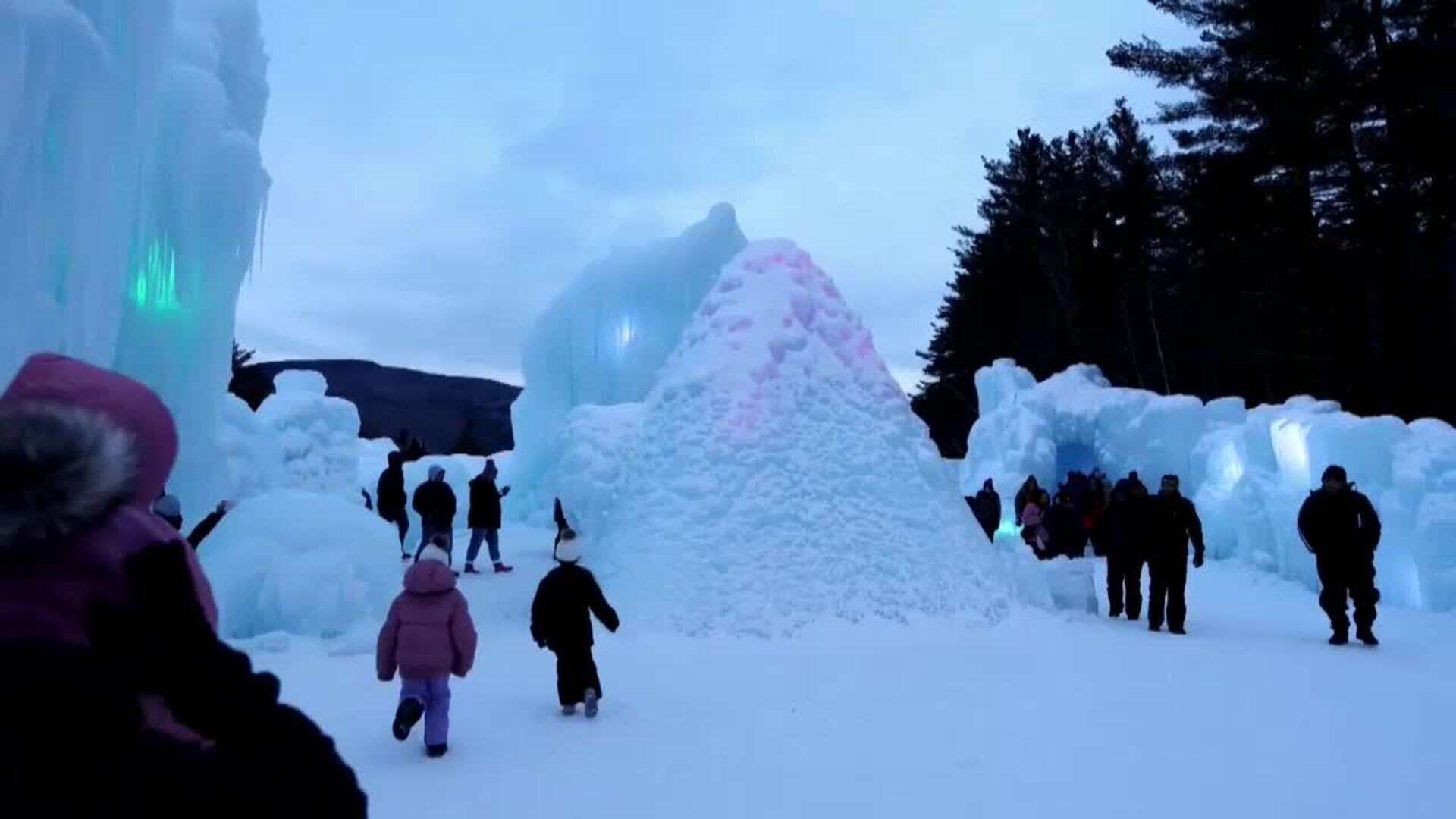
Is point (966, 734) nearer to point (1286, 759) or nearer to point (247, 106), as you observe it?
point (1286, 759)

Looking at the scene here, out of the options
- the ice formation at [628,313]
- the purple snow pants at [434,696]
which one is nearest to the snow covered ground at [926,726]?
the purple snow pants at [434,696]

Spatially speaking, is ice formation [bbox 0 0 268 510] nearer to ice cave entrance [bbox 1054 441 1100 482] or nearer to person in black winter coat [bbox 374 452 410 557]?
person in black winter coat [bbox 374 452 410 557]

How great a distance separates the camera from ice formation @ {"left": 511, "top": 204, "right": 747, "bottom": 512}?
25078 mm

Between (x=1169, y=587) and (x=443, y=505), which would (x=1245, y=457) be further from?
(x=443, y=505)

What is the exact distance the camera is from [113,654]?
1.20 m

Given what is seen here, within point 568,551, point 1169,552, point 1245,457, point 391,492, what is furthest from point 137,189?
point 1245,457

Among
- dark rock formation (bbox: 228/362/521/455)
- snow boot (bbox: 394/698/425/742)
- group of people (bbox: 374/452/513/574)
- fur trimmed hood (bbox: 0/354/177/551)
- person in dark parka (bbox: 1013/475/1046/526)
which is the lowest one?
snow boot (bbox: 394/698/425/742)

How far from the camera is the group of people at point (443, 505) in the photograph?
12305 mm

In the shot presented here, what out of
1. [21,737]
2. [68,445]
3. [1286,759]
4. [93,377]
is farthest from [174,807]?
[1286,759]

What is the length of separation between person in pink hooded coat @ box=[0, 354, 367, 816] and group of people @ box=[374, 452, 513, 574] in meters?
10.8

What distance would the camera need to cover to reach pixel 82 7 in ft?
25.1

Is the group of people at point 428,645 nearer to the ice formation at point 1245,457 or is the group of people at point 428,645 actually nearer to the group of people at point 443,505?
the group of people at point 443,505

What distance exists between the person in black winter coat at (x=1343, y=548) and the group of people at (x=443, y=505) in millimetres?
9466

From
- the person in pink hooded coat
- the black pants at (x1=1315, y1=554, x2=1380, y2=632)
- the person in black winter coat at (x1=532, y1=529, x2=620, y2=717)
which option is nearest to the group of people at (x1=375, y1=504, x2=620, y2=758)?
the person in black winter coat at (x1=532, y1=529, x2=620, y2=717)
